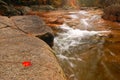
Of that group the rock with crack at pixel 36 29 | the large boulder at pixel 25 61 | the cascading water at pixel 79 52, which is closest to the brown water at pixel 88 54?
the cascading water at pixel 79 52

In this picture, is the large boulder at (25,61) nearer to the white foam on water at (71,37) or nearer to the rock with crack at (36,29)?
the rock with crack at (36,29)

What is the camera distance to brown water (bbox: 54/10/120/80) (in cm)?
449

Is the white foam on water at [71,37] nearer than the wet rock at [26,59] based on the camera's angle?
No

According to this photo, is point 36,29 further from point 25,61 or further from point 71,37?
point 71,37

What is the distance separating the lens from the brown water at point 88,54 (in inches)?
177

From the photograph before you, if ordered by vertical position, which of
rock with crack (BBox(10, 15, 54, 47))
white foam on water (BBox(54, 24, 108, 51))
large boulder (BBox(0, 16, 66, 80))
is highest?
large boulder (BBox(0, 16, 66, 80))

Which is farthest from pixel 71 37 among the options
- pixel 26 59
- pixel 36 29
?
pixel 26 59

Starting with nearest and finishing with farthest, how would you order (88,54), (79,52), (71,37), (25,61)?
(25,61)
(88,54)
(79,52)
(71,37)

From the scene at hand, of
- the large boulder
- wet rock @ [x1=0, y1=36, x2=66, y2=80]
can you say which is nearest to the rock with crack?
the large boulder

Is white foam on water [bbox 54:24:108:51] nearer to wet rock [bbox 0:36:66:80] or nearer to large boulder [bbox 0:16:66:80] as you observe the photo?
large boulder [bbox 0:16:66:80]

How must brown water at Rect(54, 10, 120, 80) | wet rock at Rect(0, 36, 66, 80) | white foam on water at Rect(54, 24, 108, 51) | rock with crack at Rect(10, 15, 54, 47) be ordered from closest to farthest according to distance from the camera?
wet rock at Rect(0, 36, 66, 80), brown water at Rect(54, 10, 120, 80), rock with crack at Rect(10, 15, 54, 47), white foam on water at Rect(54, 24, 108, 51)

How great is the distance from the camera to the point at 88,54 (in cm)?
560

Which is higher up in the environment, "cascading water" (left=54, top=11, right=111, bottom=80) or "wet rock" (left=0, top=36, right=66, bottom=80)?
"wet rock" (left=0, top=36, right=66, bottom=80)

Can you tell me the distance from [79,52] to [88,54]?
0.97ft
